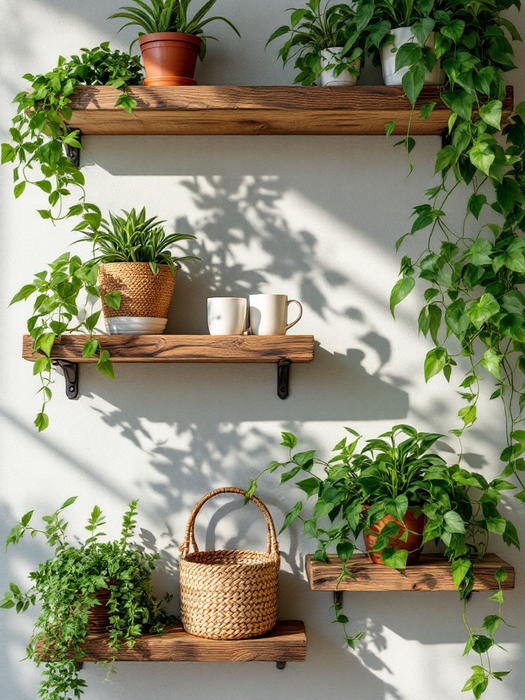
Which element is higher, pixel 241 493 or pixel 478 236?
pixel 478 236

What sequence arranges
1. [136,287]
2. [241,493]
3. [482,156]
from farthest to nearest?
[241,493]
[136,287]
[482,156]

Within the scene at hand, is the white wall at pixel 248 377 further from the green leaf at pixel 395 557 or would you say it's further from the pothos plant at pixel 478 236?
the green leaf at pixel 395 557

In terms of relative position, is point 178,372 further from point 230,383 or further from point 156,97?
point 156,97

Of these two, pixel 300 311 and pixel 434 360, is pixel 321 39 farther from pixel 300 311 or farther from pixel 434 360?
pixel 434 360

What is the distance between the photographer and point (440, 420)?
180 centimetres

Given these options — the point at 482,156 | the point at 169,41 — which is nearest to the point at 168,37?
the point at 169,41

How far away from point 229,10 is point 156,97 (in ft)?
1.25

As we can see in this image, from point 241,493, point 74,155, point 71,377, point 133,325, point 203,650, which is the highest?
point 74,155

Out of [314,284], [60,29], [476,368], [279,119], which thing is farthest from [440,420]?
[60,29]

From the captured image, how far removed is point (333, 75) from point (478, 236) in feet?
1.66

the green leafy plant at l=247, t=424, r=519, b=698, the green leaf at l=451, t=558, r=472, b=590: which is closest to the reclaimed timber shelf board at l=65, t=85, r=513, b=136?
the green leafy plant at l=247, t=424, r=519, b=698

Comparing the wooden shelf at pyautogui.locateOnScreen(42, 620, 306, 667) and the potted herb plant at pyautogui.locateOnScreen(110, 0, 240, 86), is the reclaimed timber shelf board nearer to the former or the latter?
the potted herb plant at pyautogui.locateOnScreen(110, 0, 240, 86)

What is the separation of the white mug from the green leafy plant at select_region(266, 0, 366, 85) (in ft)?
1.63

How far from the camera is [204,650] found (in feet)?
5.17
